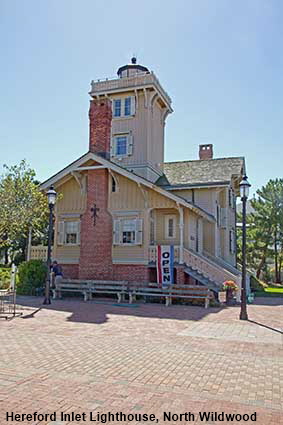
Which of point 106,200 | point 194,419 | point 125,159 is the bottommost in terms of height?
point 194,419

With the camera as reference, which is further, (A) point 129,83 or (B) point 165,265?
(A) point 129,83

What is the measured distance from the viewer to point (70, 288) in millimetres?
16984

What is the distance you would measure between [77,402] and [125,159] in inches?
791

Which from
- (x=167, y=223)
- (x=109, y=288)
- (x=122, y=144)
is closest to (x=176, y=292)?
(x=109, y=288)

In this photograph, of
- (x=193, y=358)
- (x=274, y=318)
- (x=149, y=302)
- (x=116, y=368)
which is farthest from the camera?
(x=149, y=302)

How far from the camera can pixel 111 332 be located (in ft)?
31.1

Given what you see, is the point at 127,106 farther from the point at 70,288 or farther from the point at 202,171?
the point at 70,288

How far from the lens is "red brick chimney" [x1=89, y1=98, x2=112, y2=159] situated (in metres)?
18.8

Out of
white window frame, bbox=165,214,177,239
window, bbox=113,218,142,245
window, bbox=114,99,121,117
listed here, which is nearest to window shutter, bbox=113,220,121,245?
window, bbox=113,218,142,245

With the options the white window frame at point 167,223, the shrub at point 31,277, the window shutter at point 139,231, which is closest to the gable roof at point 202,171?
the white window frame at point 167,223

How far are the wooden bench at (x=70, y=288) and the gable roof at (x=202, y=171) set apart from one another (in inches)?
357

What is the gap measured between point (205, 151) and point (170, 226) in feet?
35.5

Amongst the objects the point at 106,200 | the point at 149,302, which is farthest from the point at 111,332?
the point at 106,200

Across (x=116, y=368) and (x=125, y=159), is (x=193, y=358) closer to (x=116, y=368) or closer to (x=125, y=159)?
(x=116, y=368)
